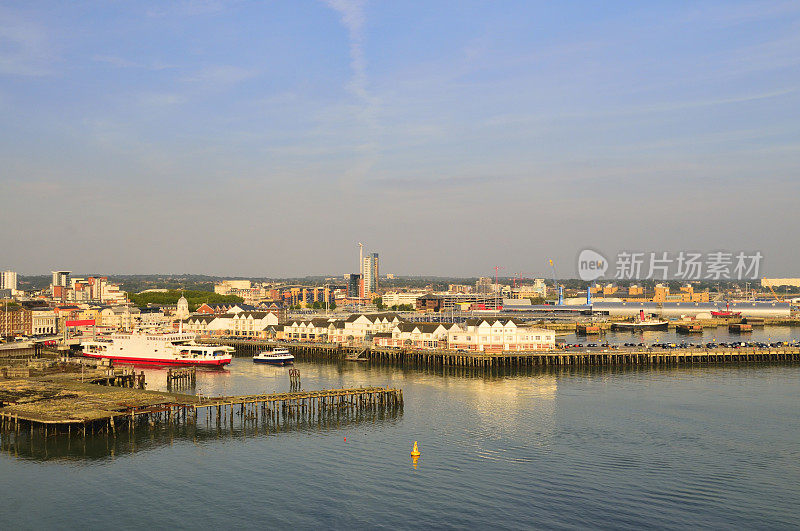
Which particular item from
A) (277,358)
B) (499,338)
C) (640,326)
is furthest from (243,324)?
(640,326)

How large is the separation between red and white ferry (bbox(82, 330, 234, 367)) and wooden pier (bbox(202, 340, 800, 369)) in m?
12.8

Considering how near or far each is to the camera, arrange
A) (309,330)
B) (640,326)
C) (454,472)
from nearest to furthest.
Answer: (454,472), (309,330), (640,326)

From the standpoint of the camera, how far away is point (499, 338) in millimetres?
74312

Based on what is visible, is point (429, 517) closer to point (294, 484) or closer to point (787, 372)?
point (294, 484)

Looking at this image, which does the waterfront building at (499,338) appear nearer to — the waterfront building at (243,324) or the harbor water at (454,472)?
the harbor water at (454,472)

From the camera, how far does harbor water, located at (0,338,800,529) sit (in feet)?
85.0

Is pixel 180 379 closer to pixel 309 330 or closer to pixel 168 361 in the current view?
pixel 168 361

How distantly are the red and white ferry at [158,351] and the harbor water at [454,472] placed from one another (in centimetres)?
3207

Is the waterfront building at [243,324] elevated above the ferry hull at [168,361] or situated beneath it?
elevated above

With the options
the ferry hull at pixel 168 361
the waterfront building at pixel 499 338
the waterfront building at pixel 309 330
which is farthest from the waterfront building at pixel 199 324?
the waterfront building at pixel 499 338

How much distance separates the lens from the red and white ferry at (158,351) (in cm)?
7231

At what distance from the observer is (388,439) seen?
122 feet

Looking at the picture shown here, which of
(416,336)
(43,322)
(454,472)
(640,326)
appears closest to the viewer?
(454,472)

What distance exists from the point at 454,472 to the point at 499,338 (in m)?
44.2
